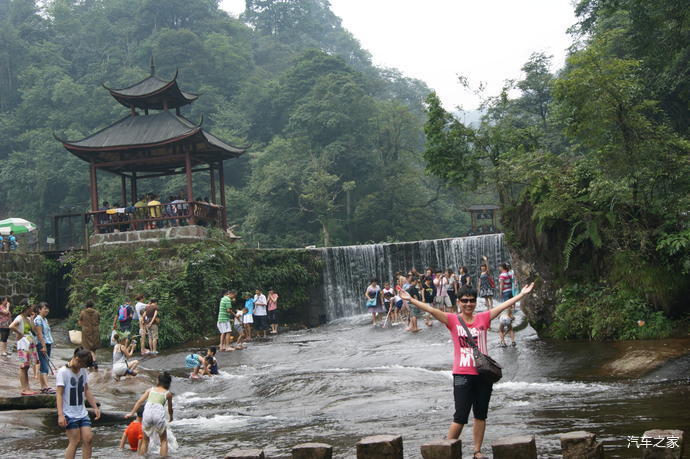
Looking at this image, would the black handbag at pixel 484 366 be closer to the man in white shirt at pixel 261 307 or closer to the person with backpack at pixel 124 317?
the person with backpack at pixel 124 317

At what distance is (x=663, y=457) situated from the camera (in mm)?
5480

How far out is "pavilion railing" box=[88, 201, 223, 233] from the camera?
2517 cm

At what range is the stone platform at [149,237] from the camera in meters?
24.9

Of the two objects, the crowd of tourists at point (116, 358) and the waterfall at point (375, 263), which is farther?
the waterfall at point (375, 263)

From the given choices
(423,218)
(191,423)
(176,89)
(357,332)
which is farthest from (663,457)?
(423,218)

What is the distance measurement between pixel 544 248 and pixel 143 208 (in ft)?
Result: 46.3

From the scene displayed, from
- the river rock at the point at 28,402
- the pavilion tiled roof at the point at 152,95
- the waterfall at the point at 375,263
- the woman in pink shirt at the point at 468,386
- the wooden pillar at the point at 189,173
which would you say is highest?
the pavilion tiled roof at the point at 152,95

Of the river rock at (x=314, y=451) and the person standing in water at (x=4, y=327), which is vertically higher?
the person standing in water at (x=4, y=327)

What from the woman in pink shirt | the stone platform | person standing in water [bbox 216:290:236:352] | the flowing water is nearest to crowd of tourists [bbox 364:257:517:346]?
the flowing water

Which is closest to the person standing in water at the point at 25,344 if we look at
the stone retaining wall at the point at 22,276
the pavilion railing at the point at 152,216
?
the pavilion railing at the point at 152,216

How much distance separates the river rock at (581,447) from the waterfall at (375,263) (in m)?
22.9

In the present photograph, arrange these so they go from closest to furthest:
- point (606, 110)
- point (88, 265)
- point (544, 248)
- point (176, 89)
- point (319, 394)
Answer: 1. point (319, 394)
2. point (606, 110)
3. point (544, 248)
4. point (88, 265)
5. point (176, 89)

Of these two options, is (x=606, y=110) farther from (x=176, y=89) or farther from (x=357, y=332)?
(x=176, y=89)

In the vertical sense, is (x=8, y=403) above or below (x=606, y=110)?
below
